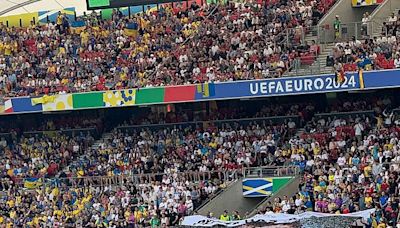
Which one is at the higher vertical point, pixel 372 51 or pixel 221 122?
pixel 372 51

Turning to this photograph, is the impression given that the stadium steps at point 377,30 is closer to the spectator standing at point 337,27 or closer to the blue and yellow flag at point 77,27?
the spectator standing at point 337,27

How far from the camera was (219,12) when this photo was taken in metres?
41.6

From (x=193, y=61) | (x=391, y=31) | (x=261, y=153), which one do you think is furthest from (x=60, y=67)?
(x=391, y=31)

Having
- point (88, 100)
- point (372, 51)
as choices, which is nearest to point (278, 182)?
point (372, 51)

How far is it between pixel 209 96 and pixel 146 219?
4993 mm

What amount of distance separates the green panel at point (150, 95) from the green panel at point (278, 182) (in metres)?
5.17

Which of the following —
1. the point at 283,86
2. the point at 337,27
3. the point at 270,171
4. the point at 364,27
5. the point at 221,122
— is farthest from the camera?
the point at 221,122

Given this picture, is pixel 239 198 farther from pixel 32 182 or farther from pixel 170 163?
pixel 32 182

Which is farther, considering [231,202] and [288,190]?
[231,202]

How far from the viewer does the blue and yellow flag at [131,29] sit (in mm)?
42750

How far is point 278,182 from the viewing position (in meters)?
34.2

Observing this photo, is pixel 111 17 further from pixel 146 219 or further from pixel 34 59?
pixel 146 219

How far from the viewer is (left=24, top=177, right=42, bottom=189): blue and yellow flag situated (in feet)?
127

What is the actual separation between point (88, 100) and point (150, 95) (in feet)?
7.31
